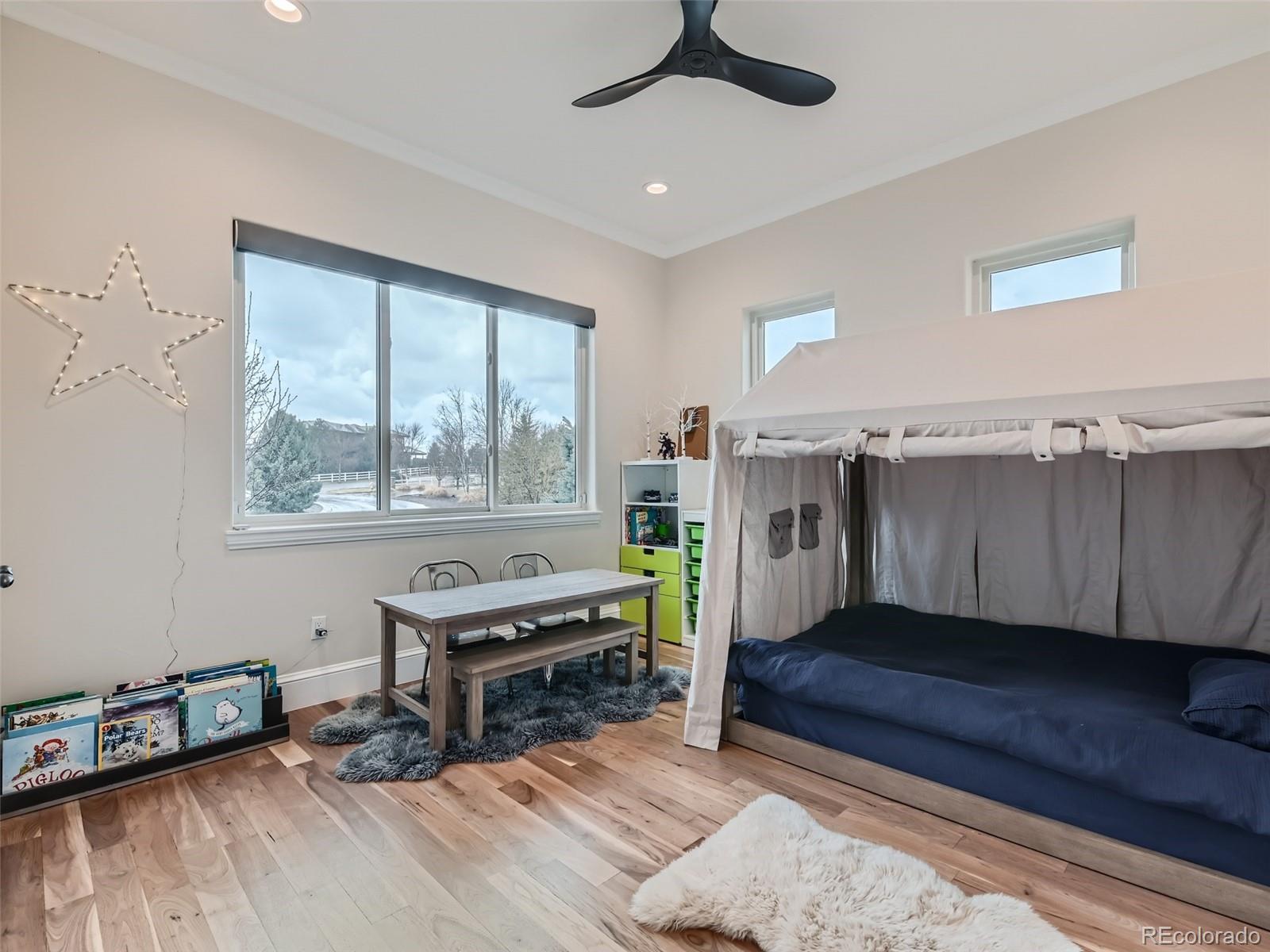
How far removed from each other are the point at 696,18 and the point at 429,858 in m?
3.15

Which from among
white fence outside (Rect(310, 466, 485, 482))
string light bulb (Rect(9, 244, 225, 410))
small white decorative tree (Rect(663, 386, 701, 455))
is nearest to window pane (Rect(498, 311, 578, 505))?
white fence outside (Rect(310, 466, 485, 482))

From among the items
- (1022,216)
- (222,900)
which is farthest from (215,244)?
(1022,216)

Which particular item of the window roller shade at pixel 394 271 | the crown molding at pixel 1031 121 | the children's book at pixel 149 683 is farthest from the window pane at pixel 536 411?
the children's book at pixel 149 683

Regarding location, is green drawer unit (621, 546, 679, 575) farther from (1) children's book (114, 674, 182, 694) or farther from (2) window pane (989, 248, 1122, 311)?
(1) children's book (114, 674, 182, 694)

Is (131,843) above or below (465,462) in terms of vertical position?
below

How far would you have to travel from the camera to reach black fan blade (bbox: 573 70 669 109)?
255cm

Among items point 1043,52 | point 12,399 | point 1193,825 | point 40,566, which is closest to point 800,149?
point 1043,52

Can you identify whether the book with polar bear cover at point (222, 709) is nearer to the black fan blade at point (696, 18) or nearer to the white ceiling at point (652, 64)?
the white ceiling at point (652, 64)

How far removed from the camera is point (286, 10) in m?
2.57

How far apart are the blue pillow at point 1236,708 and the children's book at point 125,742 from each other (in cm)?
373

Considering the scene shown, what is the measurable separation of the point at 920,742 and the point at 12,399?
380cm

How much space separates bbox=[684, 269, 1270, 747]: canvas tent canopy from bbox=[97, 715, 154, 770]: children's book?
2.24m

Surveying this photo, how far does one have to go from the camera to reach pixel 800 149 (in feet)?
12.2

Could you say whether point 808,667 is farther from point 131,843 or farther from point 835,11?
point 835,11
